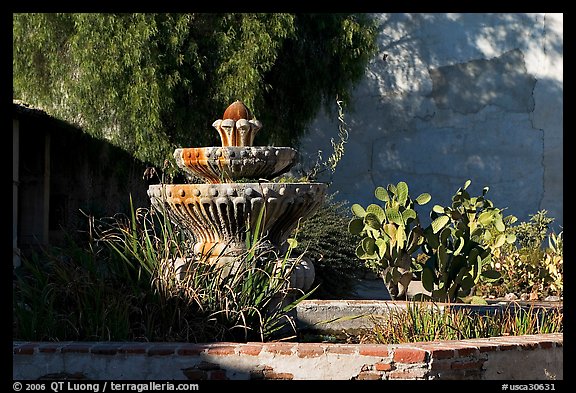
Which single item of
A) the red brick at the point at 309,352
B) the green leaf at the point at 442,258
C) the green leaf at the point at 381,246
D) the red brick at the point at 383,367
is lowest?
the red brick at the point at 383,367

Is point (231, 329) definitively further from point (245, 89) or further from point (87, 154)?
point (87, 154)

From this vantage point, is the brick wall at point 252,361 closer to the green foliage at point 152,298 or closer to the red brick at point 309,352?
the red brick at point 309,352

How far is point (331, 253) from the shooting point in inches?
452

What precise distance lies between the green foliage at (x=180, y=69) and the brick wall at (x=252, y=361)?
35.0 ft

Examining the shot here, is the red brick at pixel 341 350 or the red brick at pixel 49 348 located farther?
the red brick at pixel 49 348

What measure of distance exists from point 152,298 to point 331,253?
5.98 m

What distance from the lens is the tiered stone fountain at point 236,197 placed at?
6.27 meters

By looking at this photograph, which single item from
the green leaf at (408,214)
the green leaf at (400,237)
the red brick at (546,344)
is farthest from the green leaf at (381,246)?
the red brick at (546,344)

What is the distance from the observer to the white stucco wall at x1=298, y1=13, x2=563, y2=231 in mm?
18141

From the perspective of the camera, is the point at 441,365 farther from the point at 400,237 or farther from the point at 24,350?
the point at 400,237

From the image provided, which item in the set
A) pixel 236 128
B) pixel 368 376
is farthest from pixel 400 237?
pixel 368 376

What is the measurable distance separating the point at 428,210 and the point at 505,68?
3153 mm

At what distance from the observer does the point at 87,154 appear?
56.4 feet
